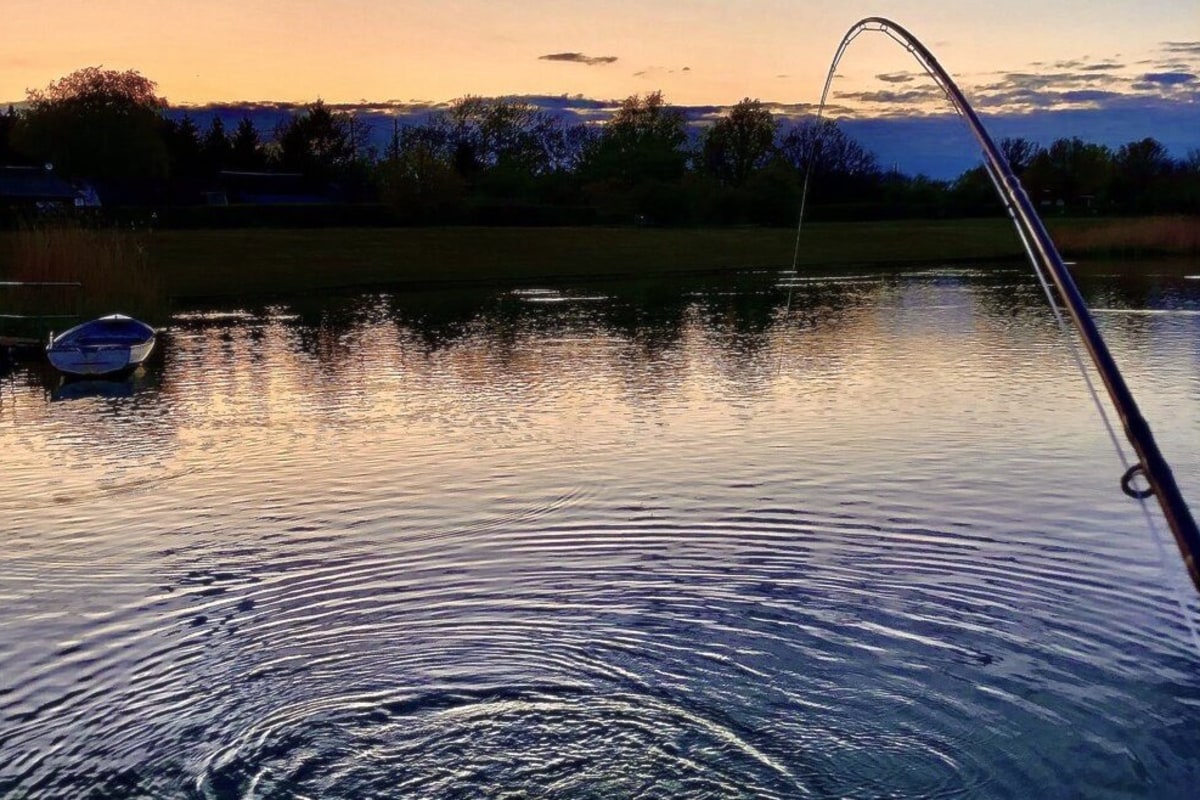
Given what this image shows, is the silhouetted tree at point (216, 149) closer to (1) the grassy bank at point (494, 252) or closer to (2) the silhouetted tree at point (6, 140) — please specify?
(2) the silhouetted tree at point (6, 140)

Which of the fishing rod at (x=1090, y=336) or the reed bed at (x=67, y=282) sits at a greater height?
the fishing rod at (x=1090, y=336)

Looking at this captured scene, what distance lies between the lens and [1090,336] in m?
3.99

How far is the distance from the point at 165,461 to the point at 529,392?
277 inches

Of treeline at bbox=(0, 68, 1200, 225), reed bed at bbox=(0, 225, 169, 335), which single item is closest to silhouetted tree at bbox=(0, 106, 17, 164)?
treeline at bbox=(0, 68, 1200, 225)

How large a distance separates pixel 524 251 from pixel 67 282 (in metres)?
36.4

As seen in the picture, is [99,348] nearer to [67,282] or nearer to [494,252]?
[67,282]

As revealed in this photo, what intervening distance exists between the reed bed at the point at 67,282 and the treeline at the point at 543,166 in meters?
45.4

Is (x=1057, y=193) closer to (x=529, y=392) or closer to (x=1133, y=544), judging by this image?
(x=529, y=392)

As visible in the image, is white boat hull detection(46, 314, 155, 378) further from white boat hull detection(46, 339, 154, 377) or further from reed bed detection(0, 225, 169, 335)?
reed bed detection(0, 225, 169, 335)

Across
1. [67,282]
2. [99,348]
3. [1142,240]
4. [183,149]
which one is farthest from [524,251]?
[183,149]

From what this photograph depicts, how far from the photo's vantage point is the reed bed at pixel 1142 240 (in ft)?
220

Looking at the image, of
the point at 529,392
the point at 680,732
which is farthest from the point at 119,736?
the point at 529,392

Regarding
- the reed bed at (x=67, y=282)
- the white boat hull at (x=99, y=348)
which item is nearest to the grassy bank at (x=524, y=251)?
the reed bed at (x=67, y=282)

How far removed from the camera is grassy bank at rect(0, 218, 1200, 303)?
58.0m
